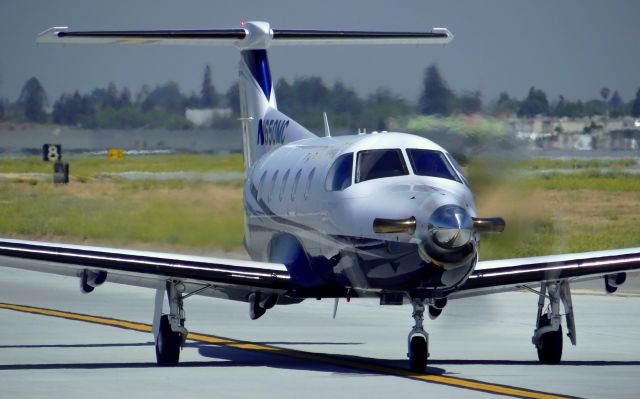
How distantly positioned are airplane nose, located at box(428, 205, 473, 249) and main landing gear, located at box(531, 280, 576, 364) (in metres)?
3.68

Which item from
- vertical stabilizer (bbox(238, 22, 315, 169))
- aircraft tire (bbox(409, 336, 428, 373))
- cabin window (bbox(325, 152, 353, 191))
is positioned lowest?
aircraft tire (bbox(409, 336, 428, 373))

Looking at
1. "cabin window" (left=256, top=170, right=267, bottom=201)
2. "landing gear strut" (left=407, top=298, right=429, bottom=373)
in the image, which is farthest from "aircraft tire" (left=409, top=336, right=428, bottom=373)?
"cabin window" (left=256, top=170, right=267, bottom=201)

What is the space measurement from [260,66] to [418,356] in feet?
37.4

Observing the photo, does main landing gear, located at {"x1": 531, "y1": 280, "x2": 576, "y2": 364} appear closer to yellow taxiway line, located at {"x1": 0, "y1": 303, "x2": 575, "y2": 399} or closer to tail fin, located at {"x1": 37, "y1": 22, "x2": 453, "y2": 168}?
yellow taxiway line, located at {"x1": 0, "y1": 303, "x2": 575, "y2": 399}

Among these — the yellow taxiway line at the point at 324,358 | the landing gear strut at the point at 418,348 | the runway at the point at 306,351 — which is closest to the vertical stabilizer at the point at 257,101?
the runway at the point at 306,351

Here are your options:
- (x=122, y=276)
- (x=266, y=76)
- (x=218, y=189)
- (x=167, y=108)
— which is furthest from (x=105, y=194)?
(x=122, y=276)

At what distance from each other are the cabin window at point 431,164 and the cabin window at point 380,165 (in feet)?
0.50

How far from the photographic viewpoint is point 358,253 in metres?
18.6

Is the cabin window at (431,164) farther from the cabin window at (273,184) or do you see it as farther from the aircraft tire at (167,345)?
the cabin window at (273,184)

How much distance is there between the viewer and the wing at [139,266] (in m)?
19.2

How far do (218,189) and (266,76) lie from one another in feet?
28.3

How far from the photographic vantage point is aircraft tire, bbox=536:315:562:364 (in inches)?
794

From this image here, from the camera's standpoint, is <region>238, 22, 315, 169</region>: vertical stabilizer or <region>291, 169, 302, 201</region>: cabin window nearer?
<region>291, 169, 302, 201</region>: cabin window

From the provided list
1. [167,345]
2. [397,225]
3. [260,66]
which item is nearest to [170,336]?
[167,345]
